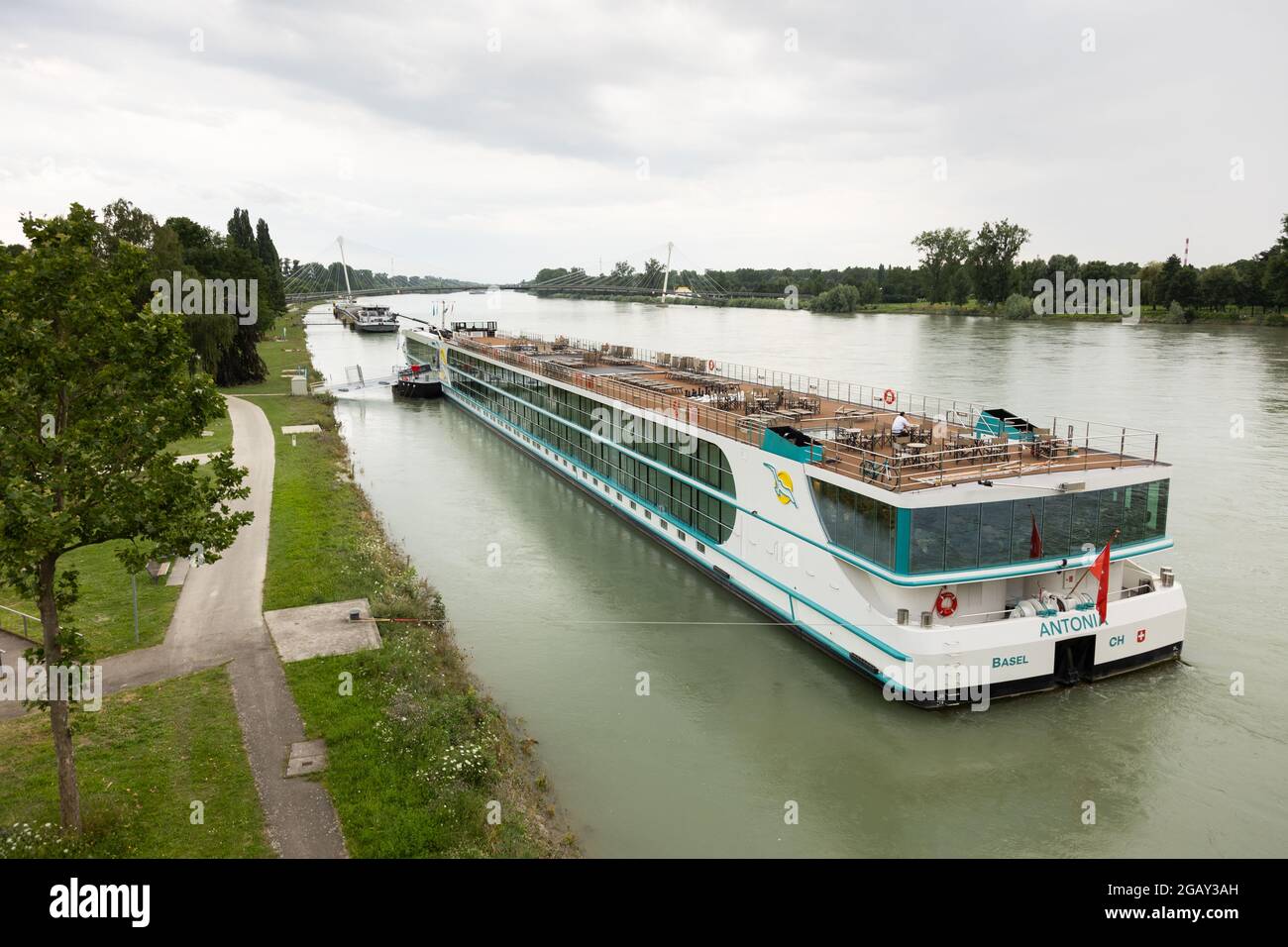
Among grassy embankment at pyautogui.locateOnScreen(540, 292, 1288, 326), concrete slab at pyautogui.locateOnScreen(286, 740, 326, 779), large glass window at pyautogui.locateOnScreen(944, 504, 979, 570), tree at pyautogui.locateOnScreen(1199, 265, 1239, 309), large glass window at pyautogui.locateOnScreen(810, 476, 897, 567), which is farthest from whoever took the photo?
grassy embankment at pyautogui.locateOnScreen(540, 292, 1288, 326)

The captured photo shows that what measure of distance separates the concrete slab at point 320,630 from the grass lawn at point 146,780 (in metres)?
1.90

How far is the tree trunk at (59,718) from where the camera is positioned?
10891mm

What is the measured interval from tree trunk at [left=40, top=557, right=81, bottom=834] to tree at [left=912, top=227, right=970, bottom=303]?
5323 inches

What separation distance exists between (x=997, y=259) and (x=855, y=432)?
116925 millimetres

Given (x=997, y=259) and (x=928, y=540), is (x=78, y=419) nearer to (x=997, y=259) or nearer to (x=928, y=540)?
(x=928, y=540)

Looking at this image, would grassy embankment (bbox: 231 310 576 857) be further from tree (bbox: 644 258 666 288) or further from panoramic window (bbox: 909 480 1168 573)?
tree (bbox: 644 258 666 288)

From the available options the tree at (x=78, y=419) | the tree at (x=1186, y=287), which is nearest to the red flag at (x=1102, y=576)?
the tree at (x=78, y=419)

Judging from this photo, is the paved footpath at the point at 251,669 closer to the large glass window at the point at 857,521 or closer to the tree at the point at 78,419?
the tree at the point at 78,419

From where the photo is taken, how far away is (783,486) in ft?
66.7

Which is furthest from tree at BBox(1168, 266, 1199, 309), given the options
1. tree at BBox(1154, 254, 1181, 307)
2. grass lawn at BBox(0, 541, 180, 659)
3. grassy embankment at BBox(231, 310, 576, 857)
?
grass lawn at BBox(0, 541, 180, 659)

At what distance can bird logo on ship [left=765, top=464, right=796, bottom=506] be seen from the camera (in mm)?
19984

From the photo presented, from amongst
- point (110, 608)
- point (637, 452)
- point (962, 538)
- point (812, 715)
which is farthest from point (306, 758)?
point (637, 452)
